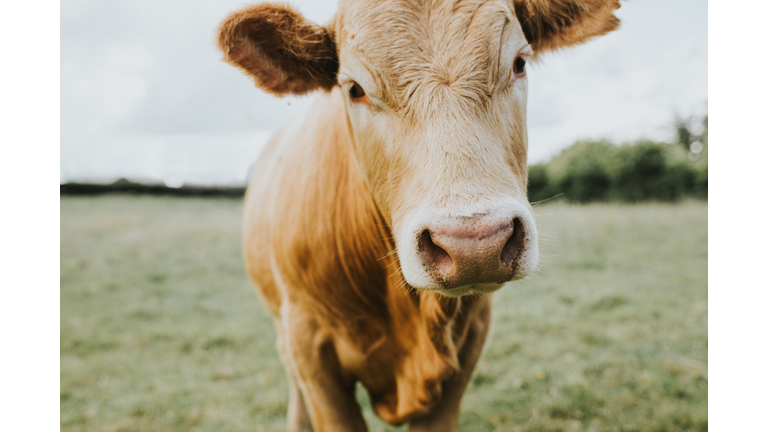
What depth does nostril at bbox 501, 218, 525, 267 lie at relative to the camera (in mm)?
1114

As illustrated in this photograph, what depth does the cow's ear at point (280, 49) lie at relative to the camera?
66.3 inches

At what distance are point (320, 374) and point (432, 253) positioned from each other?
117 cm

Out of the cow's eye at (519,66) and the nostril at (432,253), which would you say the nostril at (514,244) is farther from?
the cow's eye at (519,66)

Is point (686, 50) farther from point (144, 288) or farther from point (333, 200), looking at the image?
point (144, 288)

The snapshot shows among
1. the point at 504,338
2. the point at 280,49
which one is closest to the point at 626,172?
the point at 504,338

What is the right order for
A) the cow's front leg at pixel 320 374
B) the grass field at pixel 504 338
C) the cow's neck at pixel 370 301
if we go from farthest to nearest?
the grass field at pixel 504 338
the cow's front leg at pixel 320 374
the cow's neck at pixel 370 301

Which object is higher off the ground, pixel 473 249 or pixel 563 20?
pixel 563 20

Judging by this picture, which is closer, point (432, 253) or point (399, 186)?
point (432, 253)

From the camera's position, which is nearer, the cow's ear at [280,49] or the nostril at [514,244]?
the nostril at [514,244]

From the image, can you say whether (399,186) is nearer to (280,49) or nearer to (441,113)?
(441,113)

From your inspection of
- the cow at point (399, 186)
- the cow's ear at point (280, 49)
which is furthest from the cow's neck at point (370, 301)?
the cow's ear at point (280, 49)

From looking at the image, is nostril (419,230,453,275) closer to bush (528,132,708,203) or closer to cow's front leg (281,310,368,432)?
cow's front leg (281,310,368,432)

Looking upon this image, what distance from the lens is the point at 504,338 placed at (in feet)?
13.5

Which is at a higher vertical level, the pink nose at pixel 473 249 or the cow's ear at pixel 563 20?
the cow's ear at pixel 563 20
